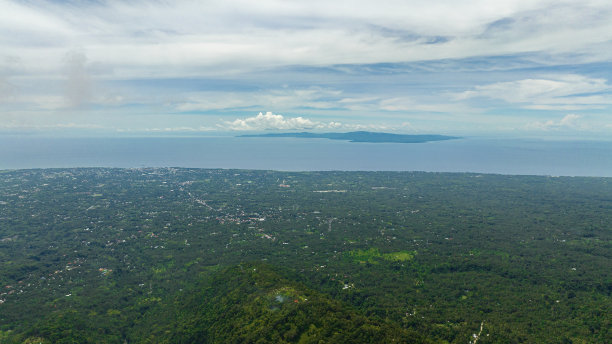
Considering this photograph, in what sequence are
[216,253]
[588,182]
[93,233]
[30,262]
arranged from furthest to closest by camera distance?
[588,182] < [93,233] < [216,253] < [30,262]

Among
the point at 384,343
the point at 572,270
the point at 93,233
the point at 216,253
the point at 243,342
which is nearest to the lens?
the point at 384,343

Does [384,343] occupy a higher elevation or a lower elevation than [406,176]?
lower

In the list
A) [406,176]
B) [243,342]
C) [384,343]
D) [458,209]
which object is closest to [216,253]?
[243,342]

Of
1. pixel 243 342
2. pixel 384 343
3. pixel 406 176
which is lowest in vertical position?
pixel 243 342

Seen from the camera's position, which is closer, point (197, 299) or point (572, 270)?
point (197, 299)

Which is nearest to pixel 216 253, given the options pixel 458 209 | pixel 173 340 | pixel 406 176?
pixel 173 340

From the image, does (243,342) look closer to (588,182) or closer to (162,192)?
(162,192)

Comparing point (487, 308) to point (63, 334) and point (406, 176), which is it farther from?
point (406, 176)
